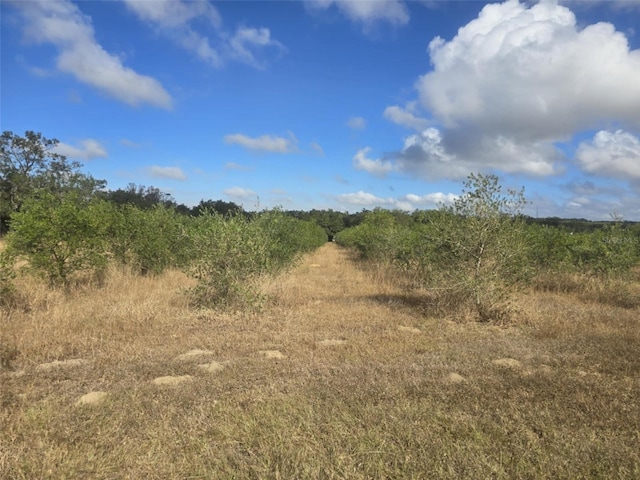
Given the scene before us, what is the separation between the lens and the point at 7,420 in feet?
11.1

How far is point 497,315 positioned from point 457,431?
14.9ft

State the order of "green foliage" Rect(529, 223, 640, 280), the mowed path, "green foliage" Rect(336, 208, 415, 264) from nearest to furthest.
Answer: the mowed path, "green foliage" Rect(529, 223, 640, 280), "green foliage" Rect(336, 208, 415, 264)

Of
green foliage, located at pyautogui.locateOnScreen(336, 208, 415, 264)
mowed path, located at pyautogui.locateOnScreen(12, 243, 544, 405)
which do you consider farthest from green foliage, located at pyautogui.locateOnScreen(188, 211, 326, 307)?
green foliage, located at pyautogui.locateOnScreen(336, 208, 415, 264)

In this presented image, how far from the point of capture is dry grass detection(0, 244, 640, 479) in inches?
114

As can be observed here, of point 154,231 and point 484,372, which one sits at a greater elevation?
point 154,231

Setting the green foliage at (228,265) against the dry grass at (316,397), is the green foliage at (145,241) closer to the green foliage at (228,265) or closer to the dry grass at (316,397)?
the green foliage at (228,265)

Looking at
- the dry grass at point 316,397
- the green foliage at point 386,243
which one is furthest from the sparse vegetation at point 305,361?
the green foliage at point 386,243

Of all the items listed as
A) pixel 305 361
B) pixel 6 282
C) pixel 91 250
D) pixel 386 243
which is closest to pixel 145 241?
pixel 91 250

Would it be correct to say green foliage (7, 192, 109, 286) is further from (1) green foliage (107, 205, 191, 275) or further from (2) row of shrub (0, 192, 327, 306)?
(1) green foliage (107, 205, 191, 275)

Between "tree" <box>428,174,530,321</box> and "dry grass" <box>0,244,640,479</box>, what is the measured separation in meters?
0.67

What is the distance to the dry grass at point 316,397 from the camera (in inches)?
114

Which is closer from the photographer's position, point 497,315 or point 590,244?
point 497,315

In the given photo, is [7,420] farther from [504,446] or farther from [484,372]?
[484,372]

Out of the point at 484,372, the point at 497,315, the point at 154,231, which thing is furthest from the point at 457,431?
the point at 154,231
